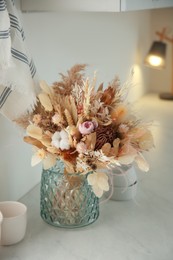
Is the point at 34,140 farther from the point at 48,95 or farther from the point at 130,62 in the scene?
the point at 130,62

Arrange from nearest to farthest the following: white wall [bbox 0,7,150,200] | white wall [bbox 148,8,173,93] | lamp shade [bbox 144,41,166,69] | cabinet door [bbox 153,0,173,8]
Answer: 1. white wall [bbox 0,7,150,200]
2. cabinet door [bbox 153,0,173,8]
3. lamp shade [bbox 144,41,166,69]
4. white wall [bbox 148,8,173,93]

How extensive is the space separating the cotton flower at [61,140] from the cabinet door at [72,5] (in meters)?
0.34

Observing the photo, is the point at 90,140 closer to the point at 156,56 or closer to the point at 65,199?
the point at 65,199

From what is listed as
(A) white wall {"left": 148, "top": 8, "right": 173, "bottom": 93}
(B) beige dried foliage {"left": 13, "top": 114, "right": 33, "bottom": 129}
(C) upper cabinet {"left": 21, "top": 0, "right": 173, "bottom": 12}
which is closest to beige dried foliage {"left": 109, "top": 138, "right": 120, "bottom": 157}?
(B) beige dried foliage {"left": 13, "top": 114, "right": 33, "bottom": 129}

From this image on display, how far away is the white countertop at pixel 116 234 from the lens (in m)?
1.08

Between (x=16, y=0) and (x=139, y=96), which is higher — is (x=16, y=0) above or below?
above

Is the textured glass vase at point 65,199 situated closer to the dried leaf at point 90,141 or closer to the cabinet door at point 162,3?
the dried leaf at point 90,141

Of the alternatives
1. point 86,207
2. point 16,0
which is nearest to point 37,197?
point 86,207

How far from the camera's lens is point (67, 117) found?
1.06 m

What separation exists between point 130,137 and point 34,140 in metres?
0.24

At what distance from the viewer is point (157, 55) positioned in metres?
2.51

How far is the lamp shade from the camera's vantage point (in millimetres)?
2520

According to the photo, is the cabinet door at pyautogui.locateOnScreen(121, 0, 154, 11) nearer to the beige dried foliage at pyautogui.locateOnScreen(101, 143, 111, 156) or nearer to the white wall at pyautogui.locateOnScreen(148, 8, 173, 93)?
the beige dried foliage at pyautogui.locateOnScreen(101, 143, 111, 156)

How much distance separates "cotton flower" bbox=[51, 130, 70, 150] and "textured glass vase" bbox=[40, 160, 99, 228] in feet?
0.42
